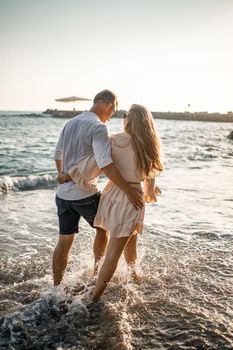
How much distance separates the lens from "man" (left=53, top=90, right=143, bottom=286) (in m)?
3.37

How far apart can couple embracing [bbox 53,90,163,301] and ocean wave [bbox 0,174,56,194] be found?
722 cm

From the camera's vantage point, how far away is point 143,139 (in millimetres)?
3381

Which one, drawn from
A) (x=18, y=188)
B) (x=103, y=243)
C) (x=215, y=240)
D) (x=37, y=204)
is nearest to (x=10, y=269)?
(x=103, y=243)

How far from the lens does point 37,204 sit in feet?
28.8

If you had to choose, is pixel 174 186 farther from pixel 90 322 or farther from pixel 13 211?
pixel 90 322

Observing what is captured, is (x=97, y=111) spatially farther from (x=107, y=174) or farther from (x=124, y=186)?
(x=124, y=186)

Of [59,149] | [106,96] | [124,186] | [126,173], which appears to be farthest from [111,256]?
[106,96]

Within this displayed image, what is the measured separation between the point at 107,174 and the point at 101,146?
0.27m

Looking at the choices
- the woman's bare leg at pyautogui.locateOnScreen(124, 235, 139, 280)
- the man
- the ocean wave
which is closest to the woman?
the man

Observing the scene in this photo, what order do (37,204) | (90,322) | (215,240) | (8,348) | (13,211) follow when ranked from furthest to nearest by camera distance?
(37,204)
(13,211)
(215,240)
(90,322)
(8,348)

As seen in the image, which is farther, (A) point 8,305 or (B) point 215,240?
(B) point 215,240

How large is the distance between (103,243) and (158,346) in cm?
137

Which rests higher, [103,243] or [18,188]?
[103,243]

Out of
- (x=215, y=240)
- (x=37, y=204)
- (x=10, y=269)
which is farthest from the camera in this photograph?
(x=37, y=204)
